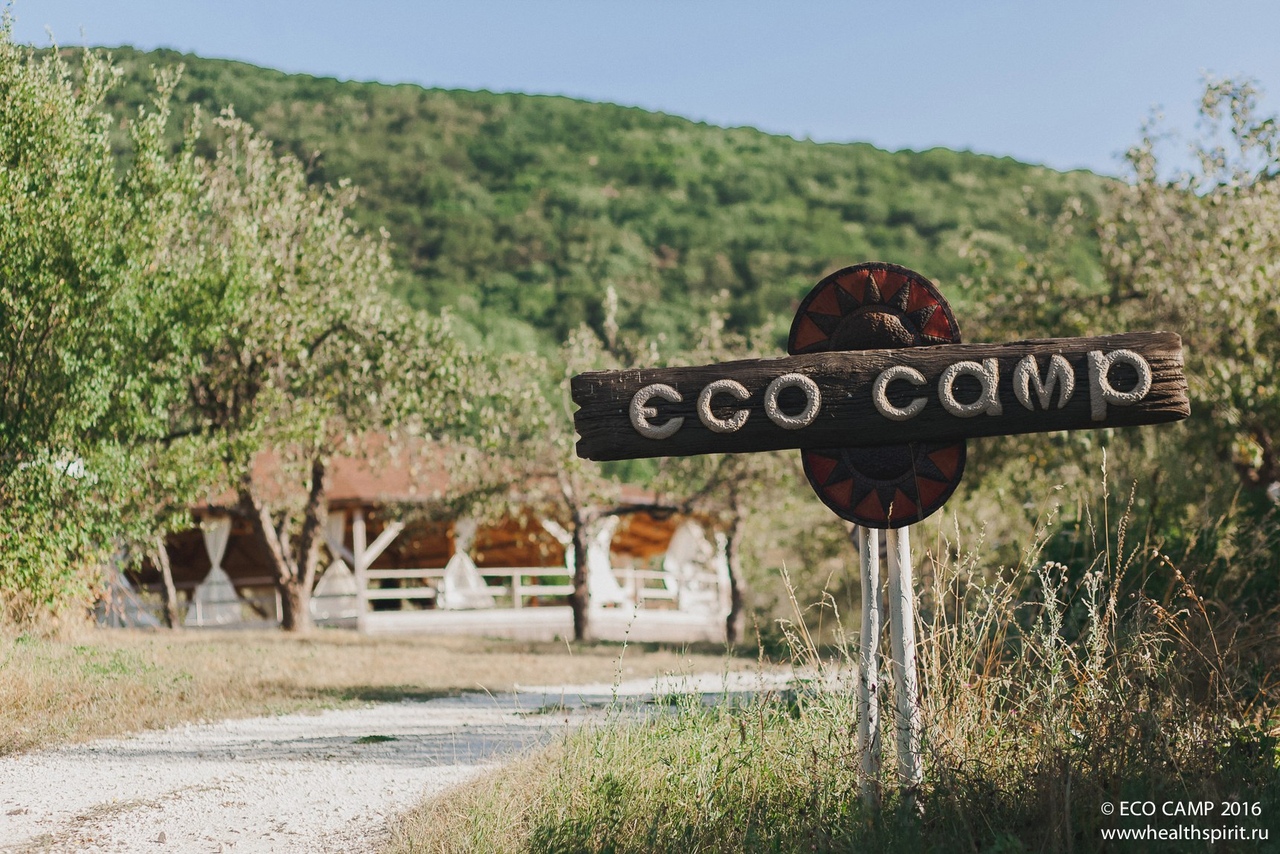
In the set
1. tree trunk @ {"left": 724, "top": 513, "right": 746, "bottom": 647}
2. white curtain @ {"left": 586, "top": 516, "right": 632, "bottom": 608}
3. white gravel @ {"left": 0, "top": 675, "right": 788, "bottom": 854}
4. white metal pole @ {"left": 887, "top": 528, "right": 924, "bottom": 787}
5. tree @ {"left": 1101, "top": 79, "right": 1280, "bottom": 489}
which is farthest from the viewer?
white curtain @ {"left": 586, "top": 516, "right": 632, "bottom": 608}

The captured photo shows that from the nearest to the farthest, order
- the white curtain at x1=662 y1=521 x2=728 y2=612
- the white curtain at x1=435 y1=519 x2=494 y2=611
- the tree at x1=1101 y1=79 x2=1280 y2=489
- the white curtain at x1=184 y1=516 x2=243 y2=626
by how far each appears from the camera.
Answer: the tree at x1=1101 y1=79 x2=1280 y2=489, the white curtain at x1=184 y1=516 x2=243 y2=626, the white curtain at x1=435 y1=519 x2=494 y2=611, the white curtain at x1=662 y1=521 x2=728 y2=612

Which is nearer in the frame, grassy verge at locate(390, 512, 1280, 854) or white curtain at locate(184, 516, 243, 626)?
grassy verge at locate(390, 512, 1280, 854)

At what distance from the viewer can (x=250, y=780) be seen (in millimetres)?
6324

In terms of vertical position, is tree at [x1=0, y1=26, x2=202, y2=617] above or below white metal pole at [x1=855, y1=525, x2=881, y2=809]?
above

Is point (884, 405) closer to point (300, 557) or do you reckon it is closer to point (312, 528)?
point (312, 528)

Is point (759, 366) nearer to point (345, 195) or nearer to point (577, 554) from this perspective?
Result: point (345, 195)

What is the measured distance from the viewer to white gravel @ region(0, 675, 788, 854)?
521 centimetres

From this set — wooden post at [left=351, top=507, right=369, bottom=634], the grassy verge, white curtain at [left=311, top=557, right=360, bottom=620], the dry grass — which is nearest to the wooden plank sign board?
the grassy verge

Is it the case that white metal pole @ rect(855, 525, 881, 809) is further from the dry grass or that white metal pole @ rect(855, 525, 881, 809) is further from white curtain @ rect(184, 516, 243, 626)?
white curtain @ rect(184, 516, 243, 626)

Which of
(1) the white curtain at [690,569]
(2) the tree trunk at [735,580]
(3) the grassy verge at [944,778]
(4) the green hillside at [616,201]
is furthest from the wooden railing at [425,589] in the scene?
(4) the green hillside at [616,201]

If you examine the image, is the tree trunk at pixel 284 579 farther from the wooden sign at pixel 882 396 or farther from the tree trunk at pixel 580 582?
the wooden sign at pixel 882 396

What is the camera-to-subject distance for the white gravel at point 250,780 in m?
5.21

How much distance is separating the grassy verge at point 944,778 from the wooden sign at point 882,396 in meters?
0.68

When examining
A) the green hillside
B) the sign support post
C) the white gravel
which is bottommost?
the white gravel
